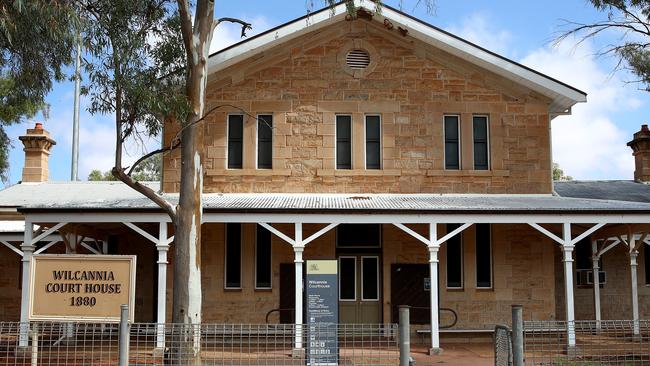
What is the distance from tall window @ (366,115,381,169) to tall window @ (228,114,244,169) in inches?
118

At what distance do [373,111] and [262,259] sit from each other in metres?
4.37

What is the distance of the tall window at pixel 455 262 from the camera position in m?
17.7

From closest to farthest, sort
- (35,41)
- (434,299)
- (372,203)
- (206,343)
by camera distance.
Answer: (206,343)
(35,41)
(434,299)
(372,203)

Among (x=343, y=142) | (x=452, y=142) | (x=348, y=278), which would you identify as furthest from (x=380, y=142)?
(x=348, y=278)

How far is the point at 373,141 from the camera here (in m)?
18.0

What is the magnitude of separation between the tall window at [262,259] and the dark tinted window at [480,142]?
5282 millimetres

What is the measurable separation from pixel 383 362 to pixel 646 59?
10656 mm

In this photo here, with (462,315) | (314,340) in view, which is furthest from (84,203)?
(462,315)

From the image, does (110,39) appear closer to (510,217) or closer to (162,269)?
(162,269)

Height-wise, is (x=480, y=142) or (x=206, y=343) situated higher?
(x=480, y=142)

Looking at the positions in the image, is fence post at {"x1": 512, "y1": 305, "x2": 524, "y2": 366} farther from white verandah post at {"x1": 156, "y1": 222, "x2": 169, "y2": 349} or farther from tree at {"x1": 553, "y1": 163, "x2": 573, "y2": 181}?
tree at {"x1": 553, "y1": 163, "x2": 573, "y2": 181}

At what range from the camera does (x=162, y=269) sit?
14.8 metres

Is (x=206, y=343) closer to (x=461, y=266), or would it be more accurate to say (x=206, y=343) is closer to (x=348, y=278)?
(x=348, y=278)

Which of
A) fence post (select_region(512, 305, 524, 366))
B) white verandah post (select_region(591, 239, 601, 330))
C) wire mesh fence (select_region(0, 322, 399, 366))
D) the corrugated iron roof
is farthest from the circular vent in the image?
fence post (select_region(512, 305, 524, 366))
